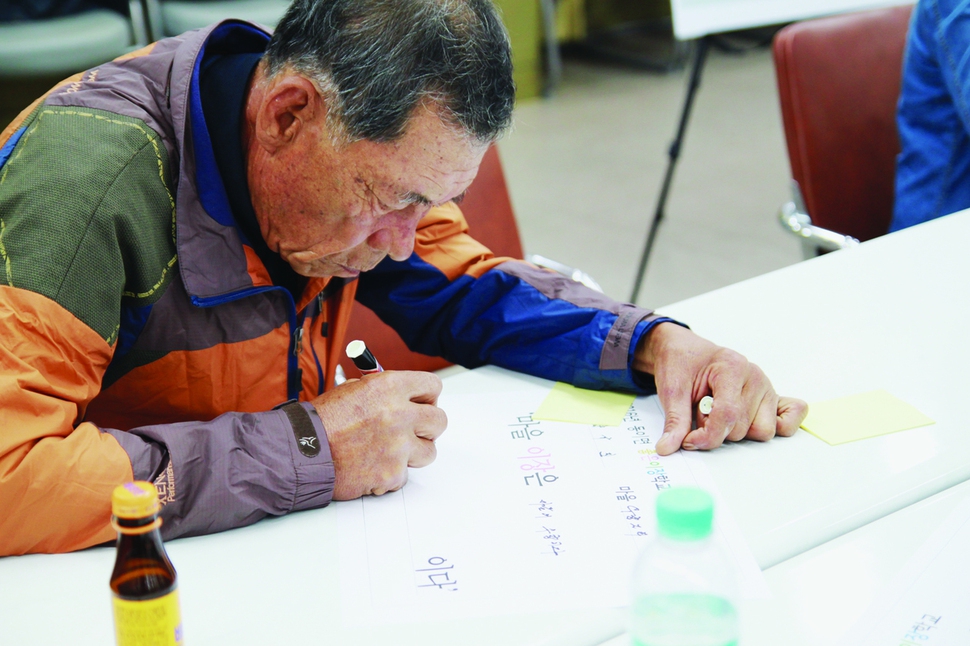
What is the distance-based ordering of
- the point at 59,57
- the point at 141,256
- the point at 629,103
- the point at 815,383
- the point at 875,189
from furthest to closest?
the point at 629,103
the point at 59,57
the point at 875,189
the point at 815,383
the point at 141,256

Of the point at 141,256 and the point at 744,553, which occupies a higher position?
the point at 141,256

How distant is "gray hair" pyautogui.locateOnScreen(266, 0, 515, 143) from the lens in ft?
3.24

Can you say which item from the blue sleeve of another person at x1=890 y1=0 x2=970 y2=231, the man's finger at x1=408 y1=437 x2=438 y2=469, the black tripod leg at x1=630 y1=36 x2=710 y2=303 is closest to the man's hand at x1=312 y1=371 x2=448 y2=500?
the man's finger at x1=408 y1=437 x2=438 y2=469

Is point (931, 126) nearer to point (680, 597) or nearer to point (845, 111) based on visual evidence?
point (845, 111)

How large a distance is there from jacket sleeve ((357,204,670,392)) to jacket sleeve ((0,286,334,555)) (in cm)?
39

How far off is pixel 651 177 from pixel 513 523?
345cm

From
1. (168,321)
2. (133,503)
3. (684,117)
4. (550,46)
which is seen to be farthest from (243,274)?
(550,46)

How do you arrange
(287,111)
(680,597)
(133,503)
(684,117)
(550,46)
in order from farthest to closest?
(550,46)
(684,117)
(287,111)
(680,597)
(133,503)

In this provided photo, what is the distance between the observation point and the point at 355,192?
1080mm

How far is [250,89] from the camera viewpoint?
1152 millimetres

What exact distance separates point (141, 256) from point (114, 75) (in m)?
0.24

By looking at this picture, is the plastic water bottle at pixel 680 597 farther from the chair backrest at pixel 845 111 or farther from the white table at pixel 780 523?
the chair backrest at pixel 845 111

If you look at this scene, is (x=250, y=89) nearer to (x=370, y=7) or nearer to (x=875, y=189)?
(x=370, y=7)

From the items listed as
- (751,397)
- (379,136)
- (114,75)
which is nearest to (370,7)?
(379,136)
